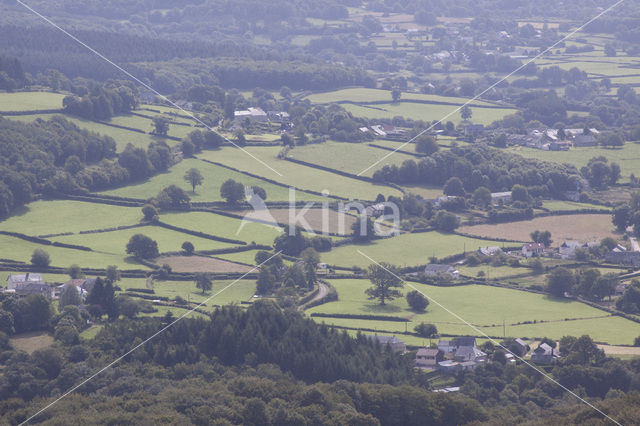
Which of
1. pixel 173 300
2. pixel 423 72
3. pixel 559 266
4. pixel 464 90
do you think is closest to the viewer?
pixel 173 300

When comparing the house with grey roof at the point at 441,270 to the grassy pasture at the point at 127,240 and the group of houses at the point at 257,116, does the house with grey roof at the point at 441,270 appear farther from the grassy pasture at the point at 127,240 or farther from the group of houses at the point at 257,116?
the group of houses at the point at 257,116

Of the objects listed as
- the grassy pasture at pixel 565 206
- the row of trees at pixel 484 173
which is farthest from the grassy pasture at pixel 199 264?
the grassy pasture at pixel 565 206

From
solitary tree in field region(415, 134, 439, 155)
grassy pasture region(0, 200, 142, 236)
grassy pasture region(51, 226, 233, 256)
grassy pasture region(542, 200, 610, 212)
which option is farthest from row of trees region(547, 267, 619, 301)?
solitary tree in field region(415, 134, 439, 155)

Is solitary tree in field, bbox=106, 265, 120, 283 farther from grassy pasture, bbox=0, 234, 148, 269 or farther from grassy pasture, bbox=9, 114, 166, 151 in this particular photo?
grassy pasture, bbox=9, 114, 166, 151

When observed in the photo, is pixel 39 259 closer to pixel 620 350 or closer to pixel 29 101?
pixel 620 350

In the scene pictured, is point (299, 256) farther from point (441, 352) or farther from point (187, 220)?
point (441, 352)

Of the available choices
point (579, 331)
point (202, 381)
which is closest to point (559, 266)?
point (579, 331)
